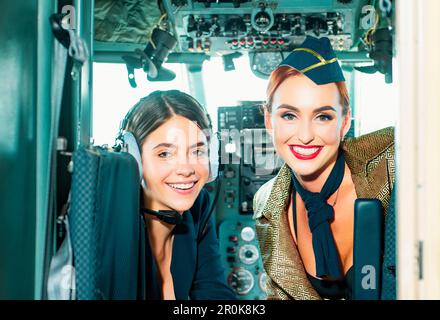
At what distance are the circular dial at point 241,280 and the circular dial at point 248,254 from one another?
8 centimetres

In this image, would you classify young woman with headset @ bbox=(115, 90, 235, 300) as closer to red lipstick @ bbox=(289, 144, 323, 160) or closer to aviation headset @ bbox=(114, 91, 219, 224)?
aviation headset @ bbox=(114, 91, 219, 224)

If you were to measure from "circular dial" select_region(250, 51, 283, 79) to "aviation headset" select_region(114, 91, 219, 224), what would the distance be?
1.19m

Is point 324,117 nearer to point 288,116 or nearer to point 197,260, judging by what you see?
point 288,116

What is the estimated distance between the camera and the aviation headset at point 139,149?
7.37ft

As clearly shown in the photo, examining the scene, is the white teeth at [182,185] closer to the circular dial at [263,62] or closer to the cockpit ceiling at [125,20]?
the circular dial at [263,62]

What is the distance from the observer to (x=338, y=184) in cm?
242

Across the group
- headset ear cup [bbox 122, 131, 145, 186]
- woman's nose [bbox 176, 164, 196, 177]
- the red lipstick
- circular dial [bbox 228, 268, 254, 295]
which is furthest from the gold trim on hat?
circular dial [bbox 228, 268, 254, 295]

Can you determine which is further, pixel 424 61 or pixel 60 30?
pixel 60 30

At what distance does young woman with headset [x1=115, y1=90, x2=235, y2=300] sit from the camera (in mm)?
2455

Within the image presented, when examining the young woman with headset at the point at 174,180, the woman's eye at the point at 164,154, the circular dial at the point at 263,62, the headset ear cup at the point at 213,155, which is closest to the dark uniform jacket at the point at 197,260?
the young woman with headset at the point at 174,180

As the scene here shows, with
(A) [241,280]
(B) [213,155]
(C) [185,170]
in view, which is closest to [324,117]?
(B) [213,155]

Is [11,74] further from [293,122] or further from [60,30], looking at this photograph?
[293,122]

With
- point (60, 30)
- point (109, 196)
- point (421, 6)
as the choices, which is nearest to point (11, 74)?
point (60, 30)
